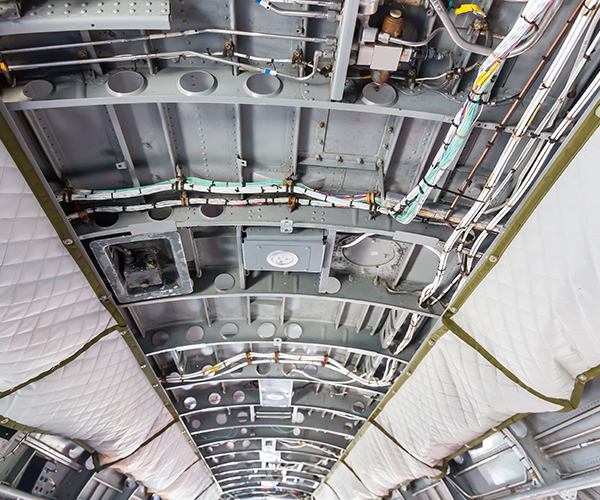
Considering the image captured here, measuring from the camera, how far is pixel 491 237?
13.4 feet

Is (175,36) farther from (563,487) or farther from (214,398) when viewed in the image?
(214,398)

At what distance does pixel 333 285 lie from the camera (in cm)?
509

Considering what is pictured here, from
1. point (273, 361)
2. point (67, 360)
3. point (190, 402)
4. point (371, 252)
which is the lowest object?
point (67, 360)

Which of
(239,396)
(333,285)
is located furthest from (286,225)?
(239,396)

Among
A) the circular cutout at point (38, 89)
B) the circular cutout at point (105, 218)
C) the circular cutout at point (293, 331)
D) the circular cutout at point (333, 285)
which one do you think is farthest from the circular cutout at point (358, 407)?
the circular cutout at point (38, 89)

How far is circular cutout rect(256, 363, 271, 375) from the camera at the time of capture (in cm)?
661

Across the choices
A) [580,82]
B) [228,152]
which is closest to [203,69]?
[228,152]

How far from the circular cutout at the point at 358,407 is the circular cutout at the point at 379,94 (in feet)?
19.6

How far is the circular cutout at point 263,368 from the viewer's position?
6.61 m

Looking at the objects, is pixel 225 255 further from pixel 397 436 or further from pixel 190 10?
pixel 397 436

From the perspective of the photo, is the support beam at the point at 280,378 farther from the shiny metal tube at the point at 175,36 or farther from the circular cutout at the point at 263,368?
the shiny metal tube at the point at 175,36

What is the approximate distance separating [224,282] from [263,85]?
8.64ft

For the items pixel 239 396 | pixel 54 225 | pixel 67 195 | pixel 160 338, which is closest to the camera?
pixel 54 225

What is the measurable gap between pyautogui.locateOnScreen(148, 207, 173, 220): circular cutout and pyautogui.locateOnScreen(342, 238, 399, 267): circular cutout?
A: 6.83ft
